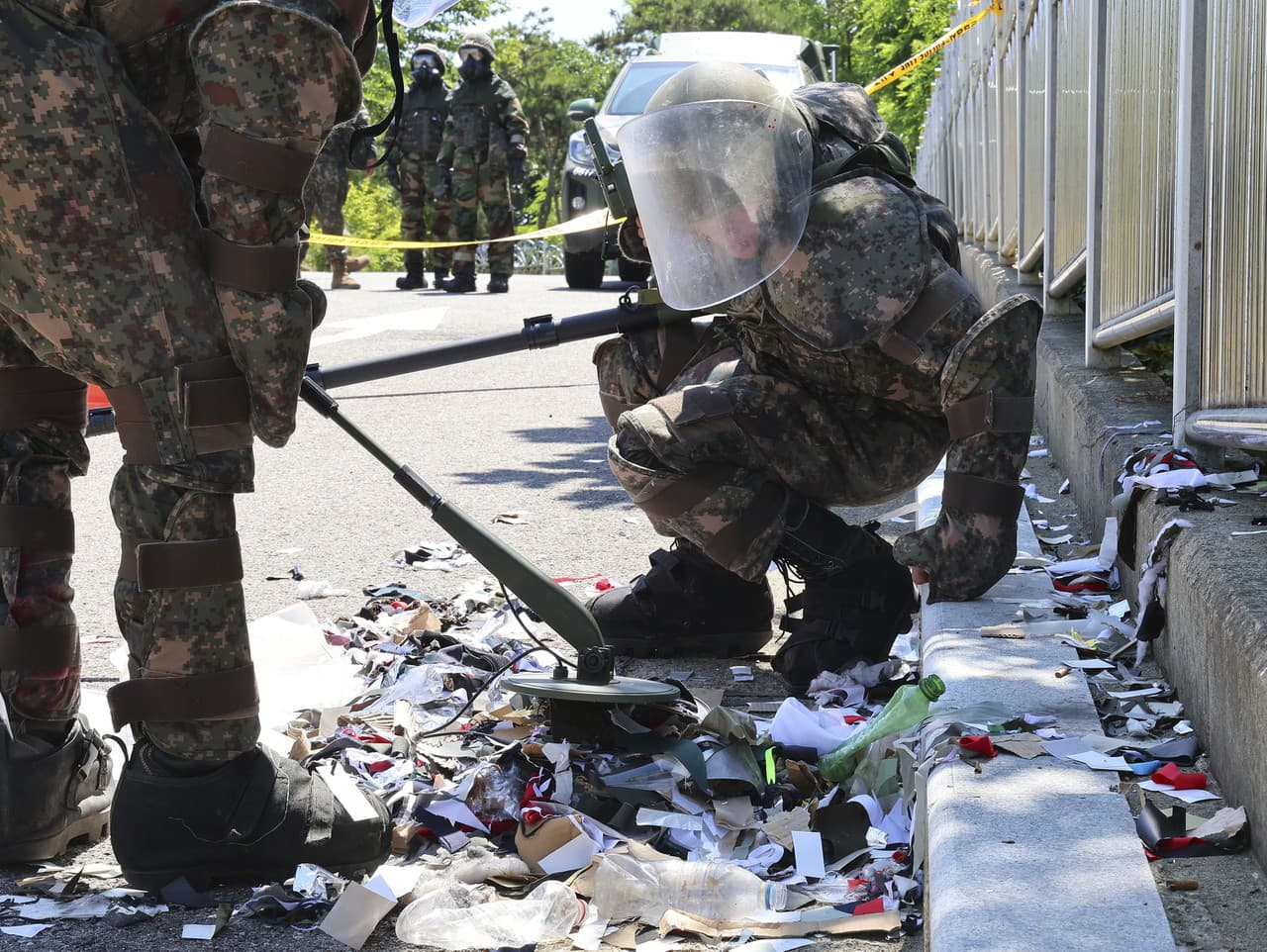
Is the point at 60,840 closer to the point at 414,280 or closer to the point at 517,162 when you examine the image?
the point at 517,162

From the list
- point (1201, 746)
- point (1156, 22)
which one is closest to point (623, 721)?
point (1201, 746)

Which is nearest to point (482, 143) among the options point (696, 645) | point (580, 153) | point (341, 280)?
point (341, 280)

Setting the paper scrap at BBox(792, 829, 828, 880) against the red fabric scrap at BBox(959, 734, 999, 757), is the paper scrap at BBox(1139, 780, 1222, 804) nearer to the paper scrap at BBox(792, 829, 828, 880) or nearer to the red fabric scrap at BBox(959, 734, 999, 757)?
the red fabric scrap at BBox(959, 734, 999, 757)

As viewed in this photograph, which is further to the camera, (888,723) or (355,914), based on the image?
(888,723)

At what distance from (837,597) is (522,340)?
1.40 meters

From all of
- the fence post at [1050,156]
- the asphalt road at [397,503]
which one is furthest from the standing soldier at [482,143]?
the fence post at [1050,156]

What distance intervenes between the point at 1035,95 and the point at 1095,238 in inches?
94.3

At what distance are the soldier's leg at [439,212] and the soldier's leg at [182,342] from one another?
43.6 feet

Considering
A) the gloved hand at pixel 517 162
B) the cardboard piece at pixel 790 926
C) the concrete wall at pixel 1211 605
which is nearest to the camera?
the concrete wall at pixel 1211 605

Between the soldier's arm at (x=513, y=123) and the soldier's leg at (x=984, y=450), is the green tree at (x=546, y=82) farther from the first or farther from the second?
the soldier's leg at (x=984, y=450)

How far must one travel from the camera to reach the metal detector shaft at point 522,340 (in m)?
3.71

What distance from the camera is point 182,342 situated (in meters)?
2.23

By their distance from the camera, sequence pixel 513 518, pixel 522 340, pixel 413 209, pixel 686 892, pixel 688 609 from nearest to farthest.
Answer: pixel 686 892 < pixel 688 609 < pixel 522 340 < pixel 513 518 < pixel 413 209

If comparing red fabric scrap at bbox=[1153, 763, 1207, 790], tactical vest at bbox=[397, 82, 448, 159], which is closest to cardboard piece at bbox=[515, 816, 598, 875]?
red fabric scrap at bbox=[1153, 763, 1207, 790]
